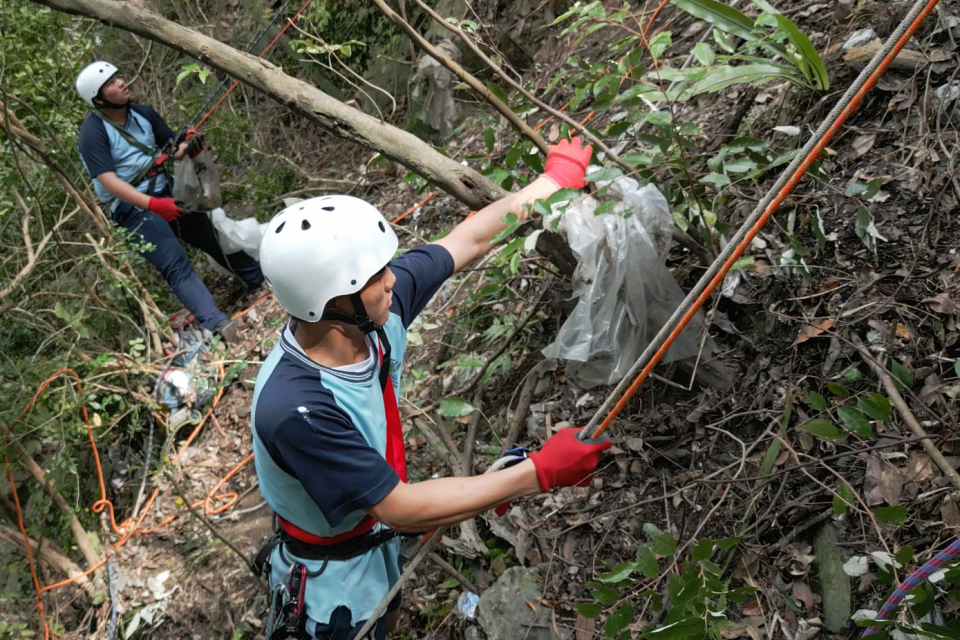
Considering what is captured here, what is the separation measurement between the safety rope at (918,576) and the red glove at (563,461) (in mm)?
799

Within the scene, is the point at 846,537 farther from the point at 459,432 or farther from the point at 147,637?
the point at 147,637

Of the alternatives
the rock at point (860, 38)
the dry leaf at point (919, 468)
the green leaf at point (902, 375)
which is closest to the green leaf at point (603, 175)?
the green leaf at point (902, 375)

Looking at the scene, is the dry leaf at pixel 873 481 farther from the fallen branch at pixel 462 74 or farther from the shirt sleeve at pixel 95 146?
the shirt sleeve at pixel 95 146

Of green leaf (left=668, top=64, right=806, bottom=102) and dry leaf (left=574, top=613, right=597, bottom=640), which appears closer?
green leaf (left=668, top=64, right=806, bottom=102)

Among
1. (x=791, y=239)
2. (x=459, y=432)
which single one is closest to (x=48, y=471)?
(x=459, y=432)

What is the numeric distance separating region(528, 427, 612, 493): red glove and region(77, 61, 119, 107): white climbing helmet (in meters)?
4.43

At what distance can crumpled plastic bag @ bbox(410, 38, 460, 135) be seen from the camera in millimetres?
5469

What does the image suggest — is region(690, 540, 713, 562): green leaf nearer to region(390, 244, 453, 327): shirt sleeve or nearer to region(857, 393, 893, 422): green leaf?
region(857, 393, 893, 422): green leaf

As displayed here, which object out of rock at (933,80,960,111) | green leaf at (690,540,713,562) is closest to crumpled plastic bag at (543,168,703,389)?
green leaf at (690,540,713,562)

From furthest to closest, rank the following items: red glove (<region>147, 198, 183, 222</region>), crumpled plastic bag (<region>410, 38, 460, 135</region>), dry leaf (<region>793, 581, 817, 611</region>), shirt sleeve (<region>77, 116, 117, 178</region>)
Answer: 1. crumpled plastic bag (<region>410, 38, 460, 135</region>)
2. red glove (<region>147, 198, 183, 222</region>)
3. shirt sleeve (<region>77, 116, 117, 178</region>)
4. dry leaf (<region>793, 581, 817, 611</region>)

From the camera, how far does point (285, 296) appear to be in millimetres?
1942

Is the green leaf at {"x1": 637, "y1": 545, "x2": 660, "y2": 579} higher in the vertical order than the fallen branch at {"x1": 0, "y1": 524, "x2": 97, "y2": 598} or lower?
higher

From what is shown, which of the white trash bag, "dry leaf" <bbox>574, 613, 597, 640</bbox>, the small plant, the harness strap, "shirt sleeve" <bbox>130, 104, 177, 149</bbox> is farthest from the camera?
the white trash bag

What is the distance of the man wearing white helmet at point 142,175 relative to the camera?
4.90 meters
